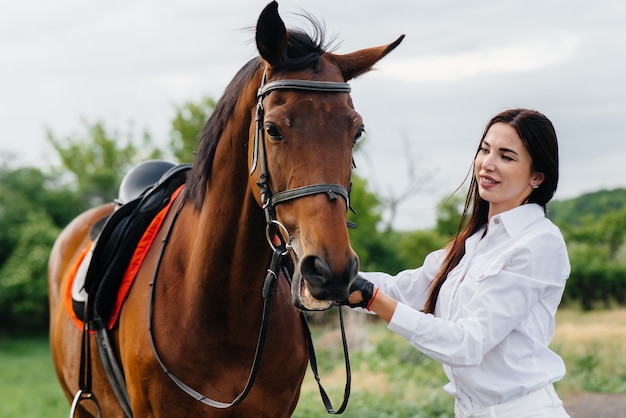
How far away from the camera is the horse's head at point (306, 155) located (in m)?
2.00

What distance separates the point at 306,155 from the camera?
2131 mm

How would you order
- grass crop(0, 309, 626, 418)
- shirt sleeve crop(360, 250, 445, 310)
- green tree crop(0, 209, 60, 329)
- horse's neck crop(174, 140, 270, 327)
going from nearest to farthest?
horse's neck crop(174, 140, 270, 327) < shirt sleeve crop(360, 250, 445, 310) < grass crop(0, 309, 626, 418) < green tree crop(0, 209, 60, 329)

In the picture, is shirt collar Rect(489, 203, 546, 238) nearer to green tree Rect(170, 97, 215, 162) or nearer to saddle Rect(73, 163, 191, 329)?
saddle Rect(73, 163, 191, 329)

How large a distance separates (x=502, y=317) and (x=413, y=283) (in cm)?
63

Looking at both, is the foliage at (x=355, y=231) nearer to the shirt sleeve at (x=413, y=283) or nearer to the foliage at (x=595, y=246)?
the foliage at (x=595, y=246)

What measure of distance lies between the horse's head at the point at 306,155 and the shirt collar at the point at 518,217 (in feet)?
2.07

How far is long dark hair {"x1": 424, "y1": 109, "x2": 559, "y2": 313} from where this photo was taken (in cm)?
247

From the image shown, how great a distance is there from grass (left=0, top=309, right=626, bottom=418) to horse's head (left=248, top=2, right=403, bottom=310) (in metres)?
5.08

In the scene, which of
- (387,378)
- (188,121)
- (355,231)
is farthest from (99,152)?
(387,378)

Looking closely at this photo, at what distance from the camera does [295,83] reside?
2.23 metres

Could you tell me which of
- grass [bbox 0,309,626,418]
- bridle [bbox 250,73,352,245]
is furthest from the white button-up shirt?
grass [bbox 0,309,626,418]

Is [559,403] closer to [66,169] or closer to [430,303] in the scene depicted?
[430,303]

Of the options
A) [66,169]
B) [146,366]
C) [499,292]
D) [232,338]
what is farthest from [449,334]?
[66,169]

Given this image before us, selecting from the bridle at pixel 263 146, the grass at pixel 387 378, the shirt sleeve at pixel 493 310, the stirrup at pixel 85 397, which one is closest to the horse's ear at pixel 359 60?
the bridle at pixel 263 146
